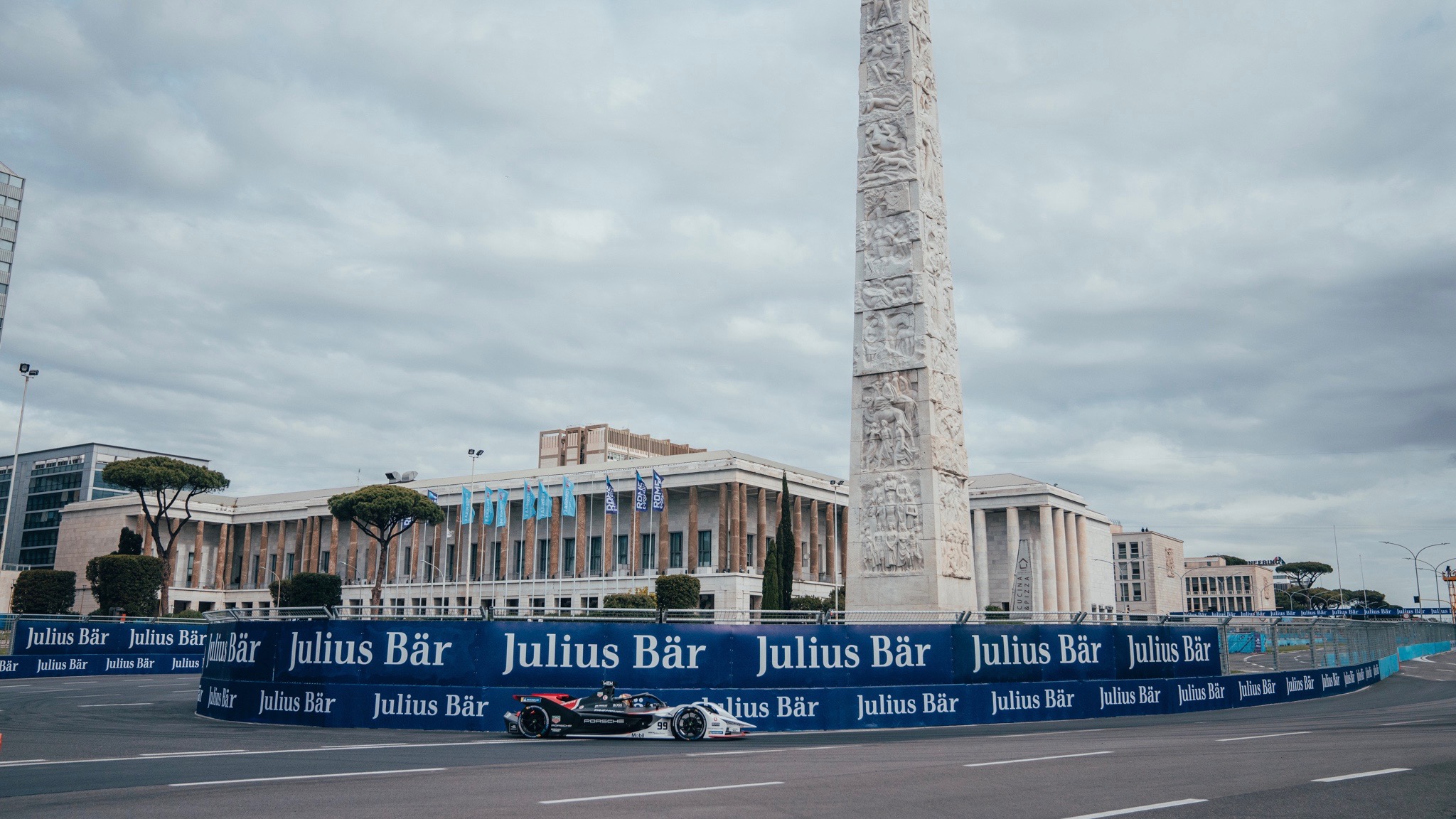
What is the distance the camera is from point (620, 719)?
19188mm

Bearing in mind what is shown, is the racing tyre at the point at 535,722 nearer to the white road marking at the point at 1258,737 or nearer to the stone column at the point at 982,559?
the white road marking at the point at 1258,737

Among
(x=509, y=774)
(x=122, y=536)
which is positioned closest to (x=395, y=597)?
(x=122, y=536)

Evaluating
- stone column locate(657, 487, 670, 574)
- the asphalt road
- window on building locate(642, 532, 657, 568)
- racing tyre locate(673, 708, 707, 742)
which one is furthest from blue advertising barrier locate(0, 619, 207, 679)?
window on building locate(642, 532, 657, 568)

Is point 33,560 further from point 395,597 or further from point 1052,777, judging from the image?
point 1052,777

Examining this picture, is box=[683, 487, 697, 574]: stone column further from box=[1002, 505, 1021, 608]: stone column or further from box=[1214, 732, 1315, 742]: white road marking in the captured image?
box=[1214, 732, 1315, 742]: white road marking

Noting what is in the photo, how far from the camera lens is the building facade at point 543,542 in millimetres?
81250

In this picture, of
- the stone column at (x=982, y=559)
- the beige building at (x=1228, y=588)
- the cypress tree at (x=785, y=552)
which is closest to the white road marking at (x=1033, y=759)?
the cypress tree at (x=785, y=552)

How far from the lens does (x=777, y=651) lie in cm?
2112

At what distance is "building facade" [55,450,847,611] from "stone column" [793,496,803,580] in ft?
0.58

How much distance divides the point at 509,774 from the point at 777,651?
857 centimetres

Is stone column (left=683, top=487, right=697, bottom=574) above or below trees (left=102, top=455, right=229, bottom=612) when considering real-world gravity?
below

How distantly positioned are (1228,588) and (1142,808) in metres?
188

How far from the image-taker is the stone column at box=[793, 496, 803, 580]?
85.0 m

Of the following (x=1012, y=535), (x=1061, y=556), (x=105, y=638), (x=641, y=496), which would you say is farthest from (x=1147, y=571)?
(x=105, y=638)
